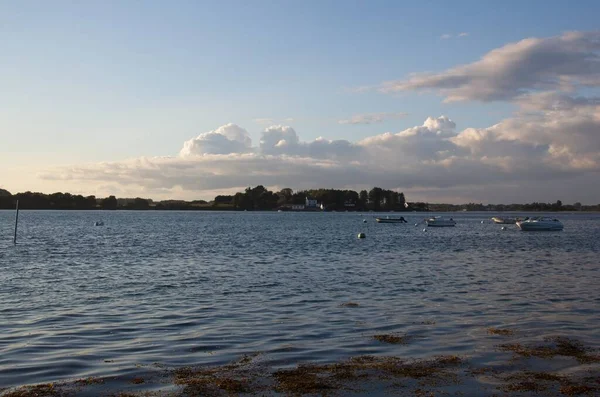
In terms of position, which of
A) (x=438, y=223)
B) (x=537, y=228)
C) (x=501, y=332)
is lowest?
(x=501, y=332)

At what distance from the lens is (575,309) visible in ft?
85.9

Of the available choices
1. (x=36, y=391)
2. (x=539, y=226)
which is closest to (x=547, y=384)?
(x=36, y=391)

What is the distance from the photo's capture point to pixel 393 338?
19672 millimetres

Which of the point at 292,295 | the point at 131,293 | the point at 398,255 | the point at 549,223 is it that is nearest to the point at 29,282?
the point at 131,293

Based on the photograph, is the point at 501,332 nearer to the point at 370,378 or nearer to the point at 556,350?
the point at 556,350

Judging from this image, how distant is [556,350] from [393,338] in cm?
494

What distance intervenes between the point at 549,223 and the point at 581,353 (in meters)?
119

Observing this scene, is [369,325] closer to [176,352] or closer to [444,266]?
[176,352]

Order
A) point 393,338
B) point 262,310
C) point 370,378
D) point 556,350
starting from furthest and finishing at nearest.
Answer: point 262,310 → point 393,338 → point 556,350 → point 370,378

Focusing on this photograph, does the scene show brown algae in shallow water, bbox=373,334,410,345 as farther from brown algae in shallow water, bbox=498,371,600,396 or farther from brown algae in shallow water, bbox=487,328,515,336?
brown algae in shallow water, bbox=498,371,600,396

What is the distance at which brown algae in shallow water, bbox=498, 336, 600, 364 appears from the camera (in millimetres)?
17141

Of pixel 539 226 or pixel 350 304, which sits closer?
pixel 350 304

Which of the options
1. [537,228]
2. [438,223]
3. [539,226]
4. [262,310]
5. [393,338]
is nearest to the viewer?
[393,338]

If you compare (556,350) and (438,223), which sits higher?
(438,223)
